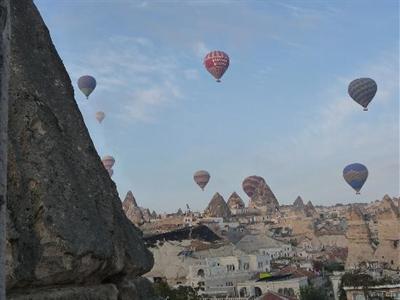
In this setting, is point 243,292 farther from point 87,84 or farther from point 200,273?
point 87,84

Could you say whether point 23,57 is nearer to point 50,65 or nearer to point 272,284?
point 50,65

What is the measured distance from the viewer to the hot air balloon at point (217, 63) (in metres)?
48.0

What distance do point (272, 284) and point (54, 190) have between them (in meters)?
34.0

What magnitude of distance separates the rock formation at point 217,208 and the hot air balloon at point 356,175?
5724 cm

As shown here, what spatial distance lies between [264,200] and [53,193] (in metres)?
133

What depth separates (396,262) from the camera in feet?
171

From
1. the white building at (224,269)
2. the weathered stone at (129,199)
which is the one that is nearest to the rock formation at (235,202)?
the weathered stone at (129,199)

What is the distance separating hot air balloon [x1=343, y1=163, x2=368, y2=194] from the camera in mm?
53781

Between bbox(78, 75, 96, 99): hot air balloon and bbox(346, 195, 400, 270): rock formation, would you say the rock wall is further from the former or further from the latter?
bbox(346, 195, 400, 270): rock formation

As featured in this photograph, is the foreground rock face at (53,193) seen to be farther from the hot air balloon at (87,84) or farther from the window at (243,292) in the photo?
the hot air balloon at (87,84)

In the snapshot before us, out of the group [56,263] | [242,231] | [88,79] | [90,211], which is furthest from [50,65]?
[242,231]

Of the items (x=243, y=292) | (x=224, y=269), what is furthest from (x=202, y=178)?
(x=243, y=292)

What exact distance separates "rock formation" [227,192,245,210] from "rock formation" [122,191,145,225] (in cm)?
2133

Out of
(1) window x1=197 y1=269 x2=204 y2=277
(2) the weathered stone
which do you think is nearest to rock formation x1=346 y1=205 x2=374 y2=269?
(1) window x1=197 y1=269 x2=204 y2=277
